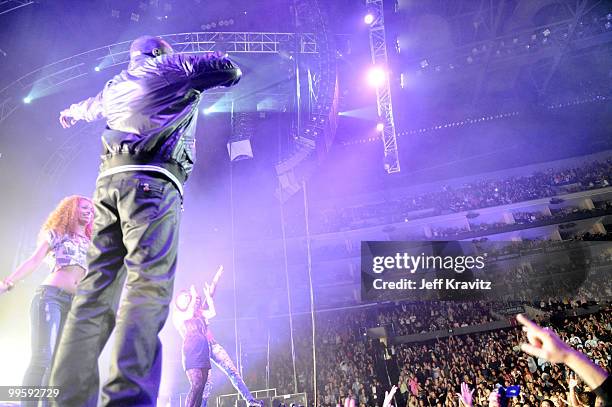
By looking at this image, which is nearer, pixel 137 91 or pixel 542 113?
pixel 137 91

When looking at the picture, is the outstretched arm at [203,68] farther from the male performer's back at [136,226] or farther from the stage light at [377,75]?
the stage light at [377,75]

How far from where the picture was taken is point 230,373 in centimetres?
448

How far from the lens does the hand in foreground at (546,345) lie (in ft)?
3.93

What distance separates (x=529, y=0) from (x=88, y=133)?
12231mm

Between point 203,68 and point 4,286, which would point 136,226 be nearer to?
point 203,68

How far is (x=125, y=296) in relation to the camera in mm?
1191

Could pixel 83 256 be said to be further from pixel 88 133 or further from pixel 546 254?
pixel 546 254

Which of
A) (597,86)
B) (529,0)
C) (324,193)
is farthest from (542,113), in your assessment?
(324,193)

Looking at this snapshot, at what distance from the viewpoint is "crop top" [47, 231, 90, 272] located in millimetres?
2598

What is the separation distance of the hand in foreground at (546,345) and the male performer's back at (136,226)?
3.97 ft

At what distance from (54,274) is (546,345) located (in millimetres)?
2919

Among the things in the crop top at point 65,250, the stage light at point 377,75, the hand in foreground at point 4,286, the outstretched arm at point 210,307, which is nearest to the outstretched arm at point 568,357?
the crop top at point 65,250

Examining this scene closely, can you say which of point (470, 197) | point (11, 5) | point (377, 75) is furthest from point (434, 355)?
point (11, 5)

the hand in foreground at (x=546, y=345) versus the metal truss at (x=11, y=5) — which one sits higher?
the metal truss at (x=11, y=5)
